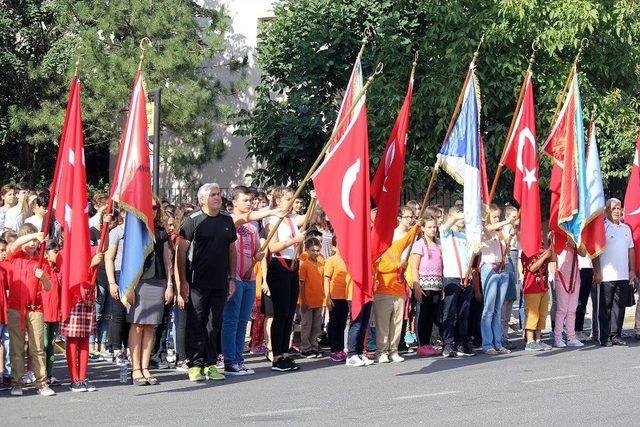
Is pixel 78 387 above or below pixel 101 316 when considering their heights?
below

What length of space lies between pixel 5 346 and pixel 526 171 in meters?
6.63

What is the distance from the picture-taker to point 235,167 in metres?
31.6

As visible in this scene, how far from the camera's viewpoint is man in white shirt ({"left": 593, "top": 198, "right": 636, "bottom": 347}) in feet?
53.8

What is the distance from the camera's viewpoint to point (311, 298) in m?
15.5

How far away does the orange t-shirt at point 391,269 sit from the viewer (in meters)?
14.5

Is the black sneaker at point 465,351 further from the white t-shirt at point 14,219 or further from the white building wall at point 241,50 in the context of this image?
the white building wall at point 241,50

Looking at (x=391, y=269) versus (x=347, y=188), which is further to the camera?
(x=391, y=269)

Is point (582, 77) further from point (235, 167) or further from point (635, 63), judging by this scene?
point (235, 167)

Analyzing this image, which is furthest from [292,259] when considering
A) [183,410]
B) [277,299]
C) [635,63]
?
[635,63]

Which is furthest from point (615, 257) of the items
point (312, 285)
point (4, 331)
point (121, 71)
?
point (121, 71)

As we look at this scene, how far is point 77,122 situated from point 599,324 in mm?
7525

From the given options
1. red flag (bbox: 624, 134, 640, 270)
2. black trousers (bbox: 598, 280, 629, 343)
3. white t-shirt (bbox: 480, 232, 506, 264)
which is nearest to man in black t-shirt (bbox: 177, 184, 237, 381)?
white t-shirt (bbox: 480, 232, 506, 264)

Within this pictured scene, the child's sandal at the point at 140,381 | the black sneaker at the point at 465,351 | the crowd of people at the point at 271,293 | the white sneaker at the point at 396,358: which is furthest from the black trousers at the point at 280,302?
the black sneaker at the point at 465,351

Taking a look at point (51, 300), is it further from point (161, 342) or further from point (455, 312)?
point (455, 312)
